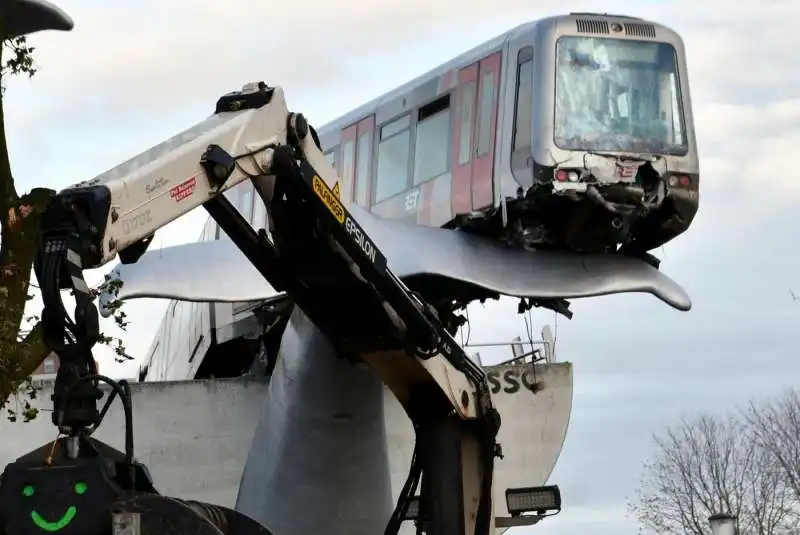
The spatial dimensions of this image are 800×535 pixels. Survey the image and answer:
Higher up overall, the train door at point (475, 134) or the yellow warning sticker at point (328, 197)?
the train door at point (475, 134)

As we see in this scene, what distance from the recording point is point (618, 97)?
14.9m

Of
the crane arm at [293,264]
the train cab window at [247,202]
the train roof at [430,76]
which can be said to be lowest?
the crane arm at [293,264]

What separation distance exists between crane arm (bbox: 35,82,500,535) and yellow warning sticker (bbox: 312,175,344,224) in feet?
0.05

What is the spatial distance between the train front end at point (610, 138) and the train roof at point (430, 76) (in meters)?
0.53

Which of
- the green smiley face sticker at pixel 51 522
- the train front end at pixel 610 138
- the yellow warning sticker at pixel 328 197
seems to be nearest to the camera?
the green smiley face sticker at pixel 51 522

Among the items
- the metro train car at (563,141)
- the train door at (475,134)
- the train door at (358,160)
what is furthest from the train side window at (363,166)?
the train door at (475,134)

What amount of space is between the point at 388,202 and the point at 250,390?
264 inches

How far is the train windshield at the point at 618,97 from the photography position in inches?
576

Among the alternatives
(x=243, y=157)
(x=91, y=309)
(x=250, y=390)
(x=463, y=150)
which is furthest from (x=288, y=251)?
(x=250, y=390)

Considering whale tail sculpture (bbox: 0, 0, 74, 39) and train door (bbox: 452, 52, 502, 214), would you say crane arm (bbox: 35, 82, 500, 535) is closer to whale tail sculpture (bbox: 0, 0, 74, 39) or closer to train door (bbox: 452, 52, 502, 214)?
whale tail sculpture (bbox: 0, 0, 74, 39)

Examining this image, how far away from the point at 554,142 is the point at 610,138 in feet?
1.95

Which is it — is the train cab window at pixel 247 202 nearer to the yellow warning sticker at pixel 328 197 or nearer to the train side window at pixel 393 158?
the train side window at pixel 393 158

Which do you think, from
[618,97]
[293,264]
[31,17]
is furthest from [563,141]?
[31,17]

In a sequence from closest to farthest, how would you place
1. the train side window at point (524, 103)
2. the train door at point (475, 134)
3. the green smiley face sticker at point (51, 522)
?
1. the green smiley face sticker at point (51, 522)
2. the train side window at point (524, 103)
3. the train door at point (475, 134)
